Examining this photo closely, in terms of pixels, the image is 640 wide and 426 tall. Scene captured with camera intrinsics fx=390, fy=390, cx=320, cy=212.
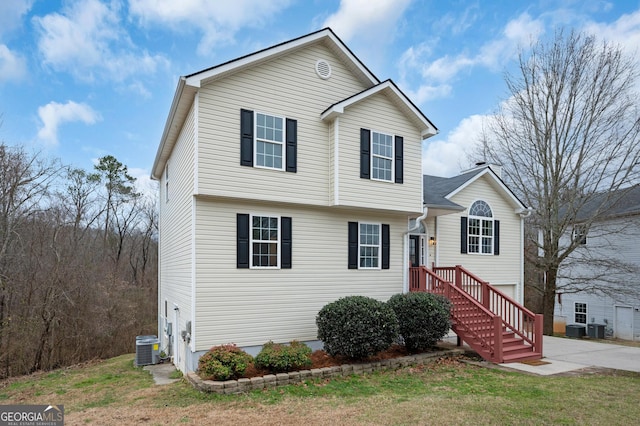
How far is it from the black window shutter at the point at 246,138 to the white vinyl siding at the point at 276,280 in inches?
42.2

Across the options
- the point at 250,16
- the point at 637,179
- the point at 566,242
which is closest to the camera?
the point at 250,16

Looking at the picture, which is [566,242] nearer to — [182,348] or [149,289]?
[182,348]

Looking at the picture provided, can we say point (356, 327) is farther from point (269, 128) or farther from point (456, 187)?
point (456, 187)

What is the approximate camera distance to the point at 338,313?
29.2 ft

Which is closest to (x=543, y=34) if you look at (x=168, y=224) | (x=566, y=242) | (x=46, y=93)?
(x=566, y=242)

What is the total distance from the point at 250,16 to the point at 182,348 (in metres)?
10.7

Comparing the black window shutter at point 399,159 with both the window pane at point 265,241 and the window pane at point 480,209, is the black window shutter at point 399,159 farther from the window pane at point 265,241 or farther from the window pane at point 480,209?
the window pane at point 480,209

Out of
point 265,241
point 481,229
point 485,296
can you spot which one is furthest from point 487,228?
point 265,241

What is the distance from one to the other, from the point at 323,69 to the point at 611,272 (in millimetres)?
17479

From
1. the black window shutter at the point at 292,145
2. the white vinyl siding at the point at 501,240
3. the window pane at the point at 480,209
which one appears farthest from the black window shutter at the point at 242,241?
the window pane at the point at 480,209

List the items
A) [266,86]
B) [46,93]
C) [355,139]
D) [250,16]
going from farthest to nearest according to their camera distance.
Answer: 1. [46,93]
2. [250,16]
3. [355,139]
4. [266,86]

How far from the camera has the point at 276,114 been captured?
31.8 feet

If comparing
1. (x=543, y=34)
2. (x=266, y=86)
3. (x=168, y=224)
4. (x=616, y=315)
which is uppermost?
(x=543, y=34)

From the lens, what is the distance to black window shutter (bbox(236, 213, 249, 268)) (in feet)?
30.2
